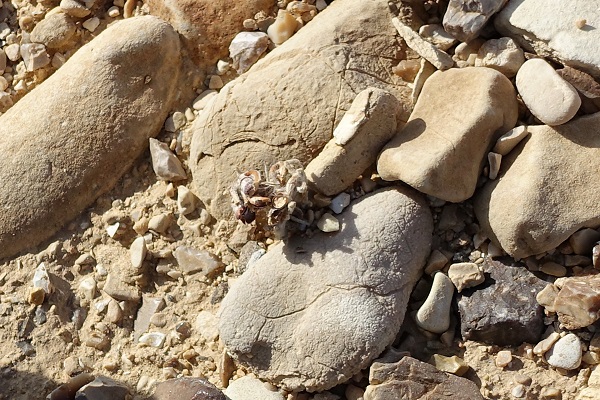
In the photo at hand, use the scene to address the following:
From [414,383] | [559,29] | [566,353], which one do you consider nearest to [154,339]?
[414,383]

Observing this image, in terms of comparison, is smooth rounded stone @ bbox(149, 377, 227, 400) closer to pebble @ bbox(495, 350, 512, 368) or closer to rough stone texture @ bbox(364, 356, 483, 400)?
rough stone texture @ bbox(364, 356, 483, 400)

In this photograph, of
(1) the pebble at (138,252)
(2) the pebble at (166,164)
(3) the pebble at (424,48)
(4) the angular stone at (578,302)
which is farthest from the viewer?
(2) the pebble at (166,164)

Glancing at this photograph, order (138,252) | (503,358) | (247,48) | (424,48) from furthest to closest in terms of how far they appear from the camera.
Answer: (247,48) → (138,252) → (424,48) → (503,358)

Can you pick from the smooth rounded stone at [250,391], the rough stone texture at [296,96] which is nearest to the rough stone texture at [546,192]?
the rough stone texture at [296,96]

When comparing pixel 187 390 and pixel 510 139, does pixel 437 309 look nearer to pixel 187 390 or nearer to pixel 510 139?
pixel 510 139

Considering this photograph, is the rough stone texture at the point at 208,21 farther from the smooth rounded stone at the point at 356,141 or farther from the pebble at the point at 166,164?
the smooth rounded stone at the point at 356,141

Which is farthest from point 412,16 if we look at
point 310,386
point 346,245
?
point 310,386

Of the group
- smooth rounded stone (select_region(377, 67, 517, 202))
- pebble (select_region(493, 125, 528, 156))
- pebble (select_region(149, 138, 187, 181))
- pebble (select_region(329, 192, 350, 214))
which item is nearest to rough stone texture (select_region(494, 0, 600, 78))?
smooth rounded stone (select_region(377, 67, 517, 202))
